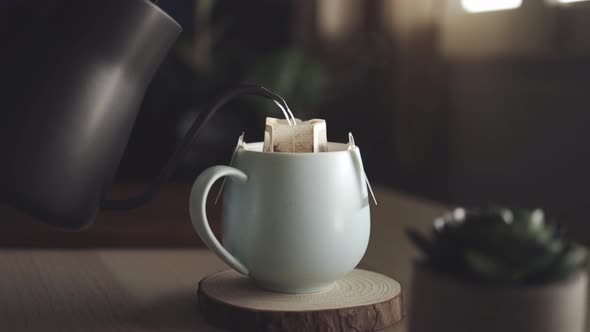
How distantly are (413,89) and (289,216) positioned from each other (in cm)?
219

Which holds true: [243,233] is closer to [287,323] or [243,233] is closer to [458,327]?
[287,323]

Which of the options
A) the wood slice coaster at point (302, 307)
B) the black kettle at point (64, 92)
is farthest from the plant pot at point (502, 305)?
the black kettle at point (64, 92)

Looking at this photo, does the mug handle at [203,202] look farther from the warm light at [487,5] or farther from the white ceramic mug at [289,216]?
the warm light at [487,5]

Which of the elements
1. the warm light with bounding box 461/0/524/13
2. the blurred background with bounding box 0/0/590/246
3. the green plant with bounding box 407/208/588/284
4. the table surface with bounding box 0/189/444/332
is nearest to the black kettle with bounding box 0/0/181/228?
the table surface with bounding box 0/189/444/332

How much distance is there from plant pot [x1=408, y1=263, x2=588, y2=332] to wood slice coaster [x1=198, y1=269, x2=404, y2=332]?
5.1 inches

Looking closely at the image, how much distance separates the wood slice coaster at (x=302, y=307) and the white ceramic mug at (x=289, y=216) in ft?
0.06

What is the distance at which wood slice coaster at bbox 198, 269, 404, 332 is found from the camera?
498 millimetres

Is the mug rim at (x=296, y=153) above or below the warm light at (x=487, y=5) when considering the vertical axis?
below

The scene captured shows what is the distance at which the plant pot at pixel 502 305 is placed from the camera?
37 centimetres

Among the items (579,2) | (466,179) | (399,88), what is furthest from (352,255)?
(399,88)

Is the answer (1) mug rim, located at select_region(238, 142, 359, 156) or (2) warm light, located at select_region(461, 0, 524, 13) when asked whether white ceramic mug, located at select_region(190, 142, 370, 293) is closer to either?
(1) mug rim, located at select_region(238, 142, 359, 156)

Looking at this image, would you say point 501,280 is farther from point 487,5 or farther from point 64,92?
point 487,5

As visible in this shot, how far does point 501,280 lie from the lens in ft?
1.20

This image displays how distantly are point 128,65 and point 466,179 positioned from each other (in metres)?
2.06
